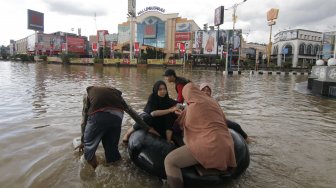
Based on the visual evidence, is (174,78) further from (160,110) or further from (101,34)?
(101,34)

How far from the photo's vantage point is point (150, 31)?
64.8 metres

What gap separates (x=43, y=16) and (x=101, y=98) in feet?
261

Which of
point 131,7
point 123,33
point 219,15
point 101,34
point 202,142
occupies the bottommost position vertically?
point 202,142

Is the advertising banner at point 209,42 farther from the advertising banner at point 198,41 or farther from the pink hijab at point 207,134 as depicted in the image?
the pink hijab at point 207,134

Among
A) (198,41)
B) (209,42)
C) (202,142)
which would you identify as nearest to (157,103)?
(202,142)

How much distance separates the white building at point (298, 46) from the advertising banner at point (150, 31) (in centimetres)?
3018

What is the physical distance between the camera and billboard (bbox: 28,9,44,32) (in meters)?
70.1

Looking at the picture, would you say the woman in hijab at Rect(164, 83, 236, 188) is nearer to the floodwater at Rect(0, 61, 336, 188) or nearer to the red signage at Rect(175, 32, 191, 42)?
the floodwater at Rect(0, 61, 336, 188)

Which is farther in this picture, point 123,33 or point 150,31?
point 123,33

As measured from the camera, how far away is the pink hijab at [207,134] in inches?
118

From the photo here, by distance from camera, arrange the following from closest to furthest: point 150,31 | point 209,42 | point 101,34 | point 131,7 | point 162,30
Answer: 1. point 131,7
2. point 209,42
3. point 101,34
4. point 162,30
5. point 150,31

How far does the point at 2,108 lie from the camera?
809 cm

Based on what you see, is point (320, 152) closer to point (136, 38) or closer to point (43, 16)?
point (136, 38)

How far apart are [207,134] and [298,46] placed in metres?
73.0
